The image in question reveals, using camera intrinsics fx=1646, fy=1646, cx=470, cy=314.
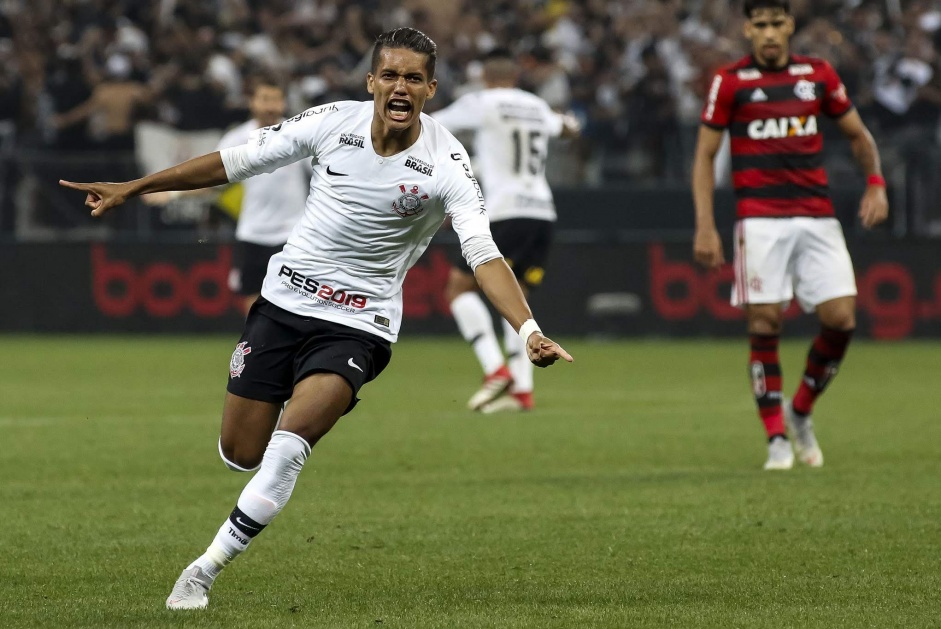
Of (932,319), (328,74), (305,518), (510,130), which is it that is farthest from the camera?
(328,74)

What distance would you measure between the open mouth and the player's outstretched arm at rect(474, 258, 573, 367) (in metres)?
0.58

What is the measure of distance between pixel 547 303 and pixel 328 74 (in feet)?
14.1

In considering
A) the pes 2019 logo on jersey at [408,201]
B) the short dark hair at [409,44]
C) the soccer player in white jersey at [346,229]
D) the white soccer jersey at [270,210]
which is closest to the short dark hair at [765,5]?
the soccer player in white jersey at [346,229]

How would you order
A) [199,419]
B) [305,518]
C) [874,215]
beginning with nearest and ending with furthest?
[305,518] → [874,215] → [199,419]

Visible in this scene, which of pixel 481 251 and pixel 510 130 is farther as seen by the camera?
pixel 510 130

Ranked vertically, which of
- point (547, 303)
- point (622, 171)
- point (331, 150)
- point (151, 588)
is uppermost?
point (331, 150)

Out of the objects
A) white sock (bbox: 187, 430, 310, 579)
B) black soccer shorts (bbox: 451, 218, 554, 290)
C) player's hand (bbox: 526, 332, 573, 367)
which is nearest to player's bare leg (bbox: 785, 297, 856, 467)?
black soccer shorts (bbox: 451, 218, 554, 290)

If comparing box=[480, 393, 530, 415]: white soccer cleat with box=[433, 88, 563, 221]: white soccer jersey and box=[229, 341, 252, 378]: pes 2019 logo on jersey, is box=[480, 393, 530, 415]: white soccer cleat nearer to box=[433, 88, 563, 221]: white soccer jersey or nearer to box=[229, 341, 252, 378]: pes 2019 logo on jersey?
box=[433, 88, 563, 221]: white soccer jersey

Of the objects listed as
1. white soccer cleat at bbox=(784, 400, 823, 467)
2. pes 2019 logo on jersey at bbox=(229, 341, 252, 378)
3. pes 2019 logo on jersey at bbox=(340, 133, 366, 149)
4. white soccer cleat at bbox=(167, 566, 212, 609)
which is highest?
pes 2019 logo on jersey at bbox=(340, 133, 366, 149)

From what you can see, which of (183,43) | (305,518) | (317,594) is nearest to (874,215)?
(305,518)

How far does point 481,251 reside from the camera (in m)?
5.59

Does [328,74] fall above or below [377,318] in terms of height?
below

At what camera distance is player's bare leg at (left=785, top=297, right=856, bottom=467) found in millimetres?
8969

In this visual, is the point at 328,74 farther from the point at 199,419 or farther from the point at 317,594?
the point at 317,594
